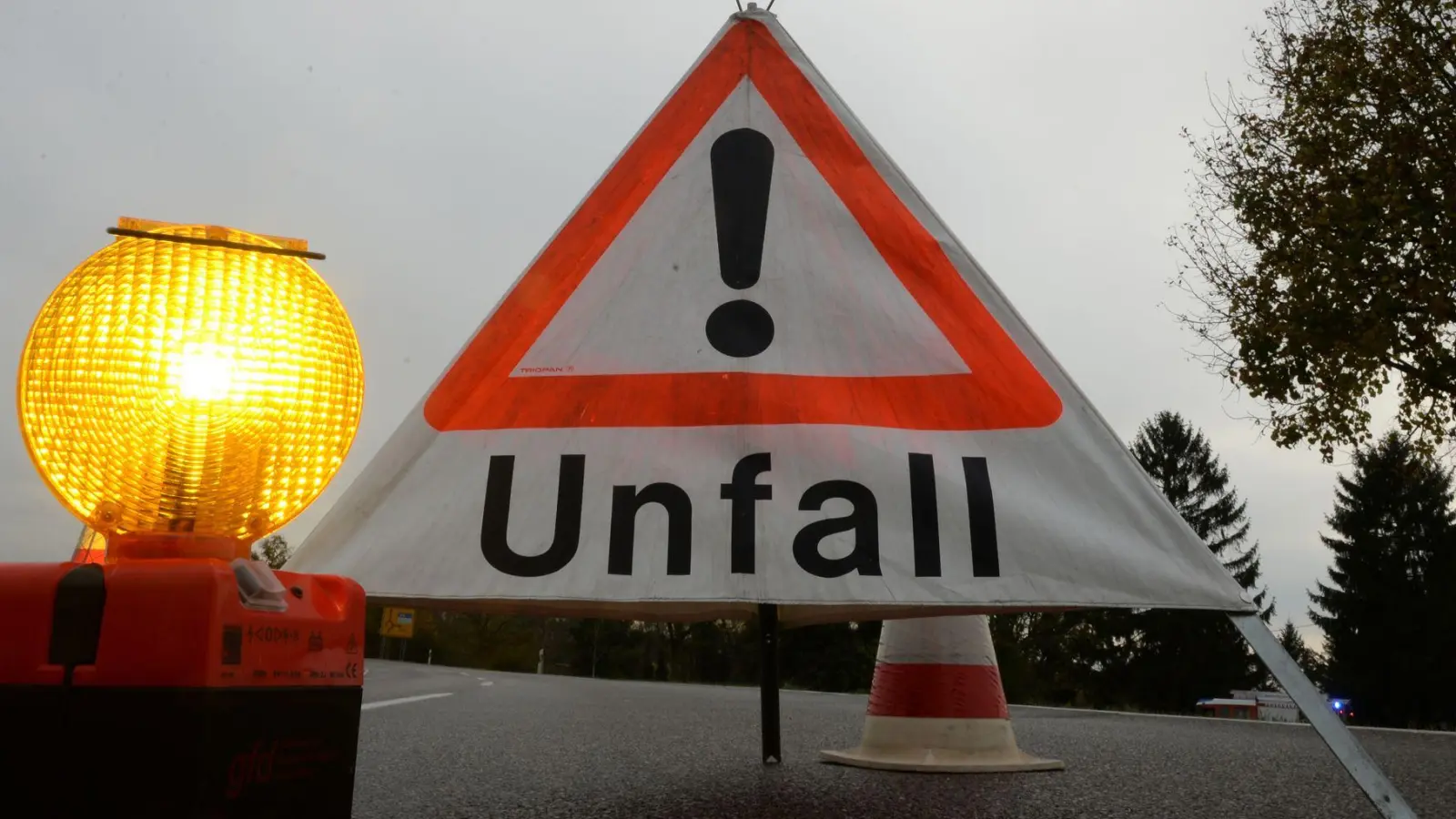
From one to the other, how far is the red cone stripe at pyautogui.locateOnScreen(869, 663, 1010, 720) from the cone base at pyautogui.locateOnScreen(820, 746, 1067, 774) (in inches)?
5.3

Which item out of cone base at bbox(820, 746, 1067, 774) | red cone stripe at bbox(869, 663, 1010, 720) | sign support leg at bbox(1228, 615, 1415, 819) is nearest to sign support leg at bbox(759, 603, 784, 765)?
cone base at bbox(820, 746, 1067, 774)

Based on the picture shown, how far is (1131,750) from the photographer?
237 inches

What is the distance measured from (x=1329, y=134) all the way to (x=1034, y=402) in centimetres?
1280

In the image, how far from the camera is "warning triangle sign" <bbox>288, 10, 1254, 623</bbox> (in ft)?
7.60

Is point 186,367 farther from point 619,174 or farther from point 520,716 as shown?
point 520,716

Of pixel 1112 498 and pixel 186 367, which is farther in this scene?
pixel 1112 498

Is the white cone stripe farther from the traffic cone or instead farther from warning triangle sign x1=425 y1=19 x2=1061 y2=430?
warning triangle sign x1=425 y1=19 x2=1061 y2=430

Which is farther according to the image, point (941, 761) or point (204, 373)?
point (941, 761)

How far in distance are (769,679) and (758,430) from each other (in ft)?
6.16

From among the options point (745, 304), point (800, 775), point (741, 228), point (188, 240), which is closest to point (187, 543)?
point (188, 240)

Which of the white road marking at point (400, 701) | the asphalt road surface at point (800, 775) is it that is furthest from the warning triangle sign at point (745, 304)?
the white road marking at point (400, 701)

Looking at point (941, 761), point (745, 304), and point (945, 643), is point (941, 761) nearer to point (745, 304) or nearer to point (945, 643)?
point (945, 643)

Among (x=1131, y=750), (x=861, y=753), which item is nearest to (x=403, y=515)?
(x=861, y=753)

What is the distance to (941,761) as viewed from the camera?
4.50 m
